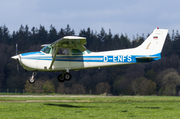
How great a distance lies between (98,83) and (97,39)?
164 ft

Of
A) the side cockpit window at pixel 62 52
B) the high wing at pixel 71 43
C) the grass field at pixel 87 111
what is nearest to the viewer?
the grass field at pixel 87 111

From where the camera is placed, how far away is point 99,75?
128 meters

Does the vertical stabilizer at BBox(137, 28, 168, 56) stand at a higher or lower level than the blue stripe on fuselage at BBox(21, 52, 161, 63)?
higher

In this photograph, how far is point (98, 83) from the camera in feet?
396

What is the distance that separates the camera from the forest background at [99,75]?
342 feet

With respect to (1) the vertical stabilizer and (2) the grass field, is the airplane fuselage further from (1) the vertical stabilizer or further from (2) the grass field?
(2) the grass field

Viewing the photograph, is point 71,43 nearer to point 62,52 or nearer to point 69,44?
point 69,44

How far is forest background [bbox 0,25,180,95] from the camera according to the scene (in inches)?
4099

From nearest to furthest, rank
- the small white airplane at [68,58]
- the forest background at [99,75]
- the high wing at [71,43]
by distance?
the high wing at [71,43]
the small white airplane at [68,58]
the forest background at [99,75]

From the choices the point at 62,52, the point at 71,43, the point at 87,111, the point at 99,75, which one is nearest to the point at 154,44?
the point at 71,43

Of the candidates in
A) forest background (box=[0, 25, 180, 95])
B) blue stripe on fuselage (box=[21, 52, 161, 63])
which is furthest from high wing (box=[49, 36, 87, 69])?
forest background (box=[0, 25, 180, 95])

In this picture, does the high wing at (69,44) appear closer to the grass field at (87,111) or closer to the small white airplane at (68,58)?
the small white airplane at (68,58)

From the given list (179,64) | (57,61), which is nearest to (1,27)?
(179,64)

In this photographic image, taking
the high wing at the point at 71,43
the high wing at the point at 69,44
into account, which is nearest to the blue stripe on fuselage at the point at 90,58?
the high wing at the point at 69,44
